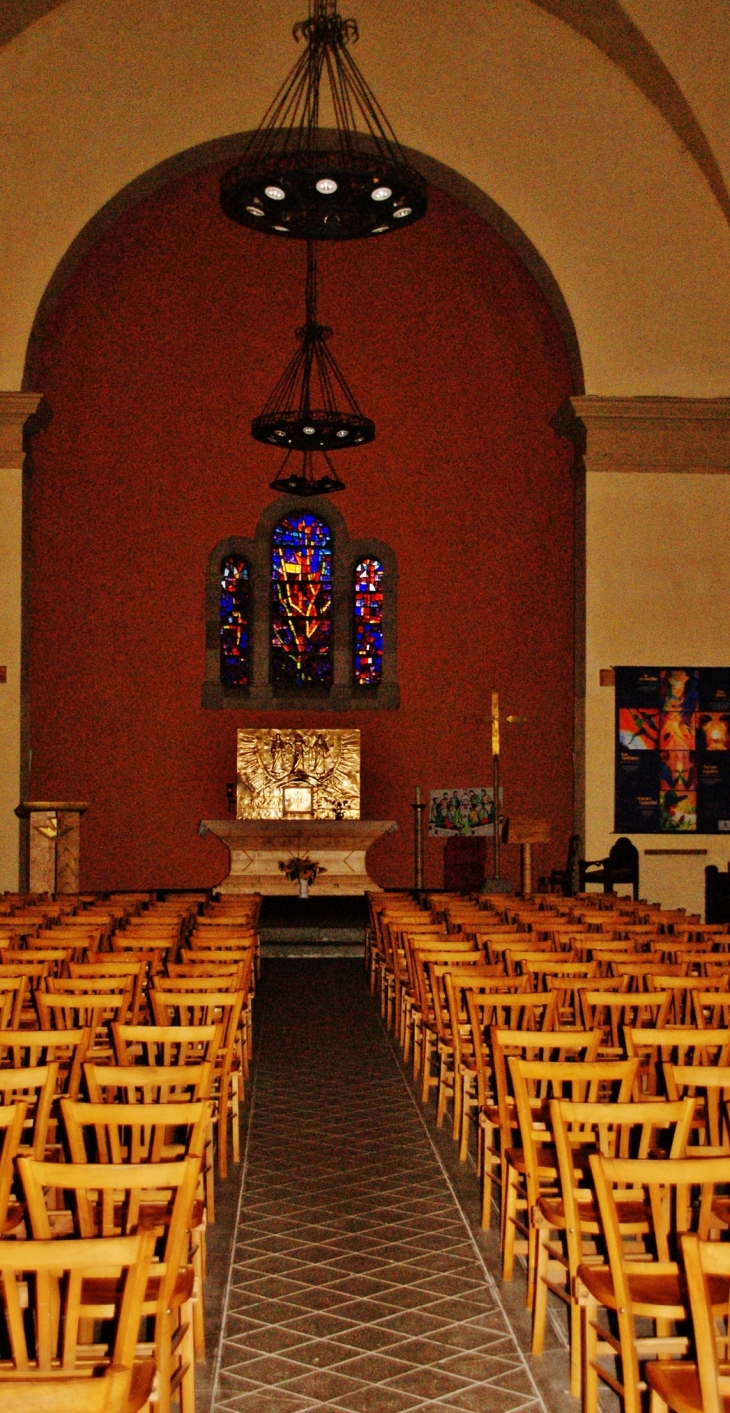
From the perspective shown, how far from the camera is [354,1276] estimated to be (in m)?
4.91

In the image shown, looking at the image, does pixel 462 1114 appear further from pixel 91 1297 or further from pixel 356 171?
pixel 356 171

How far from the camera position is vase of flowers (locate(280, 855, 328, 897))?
17031 mm

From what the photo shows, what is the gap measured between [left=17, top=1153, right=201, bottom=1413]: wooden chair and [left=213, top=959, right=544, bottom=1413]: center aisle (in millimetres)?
313

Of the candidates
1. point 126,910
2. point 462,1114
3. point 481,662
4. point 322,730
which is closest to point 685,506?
point 481,662

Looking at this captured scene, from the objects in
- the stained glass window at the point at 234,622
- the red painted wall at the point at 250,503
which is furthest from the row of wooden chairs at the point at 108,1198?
the stained glass window at the point at 234,622

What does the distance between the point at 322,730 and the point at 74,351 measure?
6124mm

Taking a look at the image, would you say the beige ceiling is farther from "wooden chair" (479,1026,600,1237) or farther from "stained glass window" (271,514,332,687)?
"wooden chair" (479,1026,600,1237)

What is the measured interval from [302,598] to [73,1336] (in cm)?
1746

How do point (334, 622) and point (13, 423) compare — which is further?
point (334, 622)

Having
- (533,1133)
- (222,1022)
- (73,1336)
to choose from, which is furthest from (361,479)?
(73,1336)

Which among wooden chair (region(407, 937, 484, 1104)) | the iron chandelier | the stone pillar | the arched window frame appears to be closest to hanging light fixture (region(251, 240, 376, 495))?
the iron chandelier

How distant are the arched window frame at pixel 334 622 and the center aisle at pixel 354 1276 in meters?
11.7

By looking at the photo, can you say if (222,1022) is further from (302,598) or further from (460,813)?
(302,598)

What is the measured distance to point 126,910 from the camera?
450 inches
